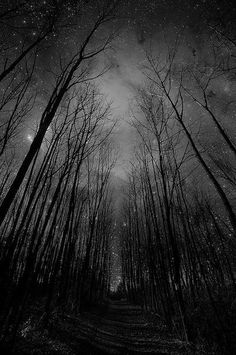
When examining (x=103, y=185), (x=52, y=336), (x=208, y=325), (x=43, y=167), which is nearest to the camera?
(x=43, y=167)

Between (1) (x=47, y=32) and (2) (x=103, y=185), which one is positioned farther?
(2) (x=103, y=185)

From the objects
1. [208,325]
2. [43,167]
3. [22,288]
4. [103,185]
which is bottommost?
[208,325]

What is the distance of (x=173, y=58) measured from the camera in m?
6.85

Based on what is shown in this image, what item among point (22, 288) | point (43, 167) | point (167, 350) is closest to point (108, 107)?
point (43, 167)

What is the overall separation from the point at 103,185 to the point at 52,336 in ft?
22.1

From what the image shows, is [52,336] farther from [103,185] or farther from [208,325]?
[103,185]

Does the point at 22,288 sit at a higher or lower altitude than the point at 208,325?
higher

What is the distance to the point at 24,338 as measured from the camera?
14.7ft

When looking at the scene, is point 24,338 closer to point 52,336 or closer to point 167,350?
point 52,336

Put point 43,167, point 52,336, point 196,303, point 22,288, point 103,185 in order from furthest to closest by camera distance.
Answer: point 196,303 < point 103,185 < point 52,336 < point 43,167 < point 22,288

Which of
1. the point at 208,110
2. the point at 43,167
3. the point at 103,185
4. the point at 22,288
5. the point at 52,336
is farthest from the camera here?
the point at 103,185

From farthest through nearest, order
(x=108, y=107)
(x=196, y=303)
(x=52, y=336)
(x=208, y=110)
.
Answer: (x=196, y=303)
(x=208, y=110)
(x=108, y=107)
(x=52, y=336)

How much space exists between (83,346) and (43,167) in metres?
4.63

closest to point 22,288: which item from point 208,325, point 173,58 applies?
point 208,325
